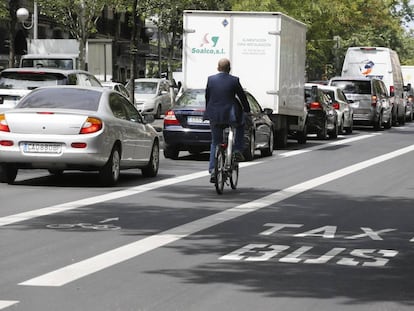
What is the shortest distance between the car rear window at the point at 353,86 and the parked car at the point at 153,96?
27.5 ft

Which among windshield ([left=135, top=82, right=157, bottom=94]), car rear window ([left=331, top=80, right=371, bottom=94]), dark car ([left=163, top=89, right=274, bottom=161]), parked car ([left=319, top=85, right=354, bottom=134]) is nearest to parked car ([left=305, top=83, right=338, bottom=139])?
parked car ([left=319, top=85, right=354, bottom=134])

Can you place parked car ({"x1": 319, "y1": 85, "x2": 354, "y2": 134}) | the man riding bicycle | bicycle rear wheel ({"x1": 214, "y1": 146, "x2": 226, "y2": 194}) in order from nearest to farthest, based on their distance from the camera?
bicycle rear wheel ({"x1": 214, "y1": 146, "x2": 226, "y2": 194}) < the man riding bicycle < parked car ({"x1": 319, "y1": 85, "x2": 354, "y2": 134})

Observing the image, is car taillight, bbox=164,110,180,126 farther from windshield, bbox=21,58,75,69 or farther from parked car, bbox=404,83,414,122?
parked car, bbox=404,83,414,122

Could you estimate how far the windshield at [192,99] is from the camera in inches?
955

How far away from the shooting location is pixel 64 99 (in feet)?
57.8

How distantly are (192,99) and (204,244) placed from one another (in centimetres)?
1345

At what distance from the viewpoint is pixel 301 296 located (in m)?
8.45

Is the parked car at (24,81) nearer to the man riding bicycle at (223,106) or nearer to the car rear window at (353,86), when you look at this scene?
the man riding bicycle at (223,106)

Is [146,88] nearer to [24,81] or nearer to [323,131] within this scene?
[323,131]

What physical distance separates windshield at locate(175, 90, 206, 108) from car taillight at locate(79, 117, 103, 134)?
7207mm

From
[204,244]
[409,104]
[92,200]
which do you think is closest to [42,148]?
[92,200]

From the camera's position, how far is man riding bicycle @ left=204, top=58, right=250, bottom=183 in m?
16.8

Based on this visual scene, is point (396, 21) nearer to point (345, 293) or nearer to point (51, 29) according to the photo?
point (51, 29)

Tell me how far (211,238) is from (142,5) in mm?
32852
